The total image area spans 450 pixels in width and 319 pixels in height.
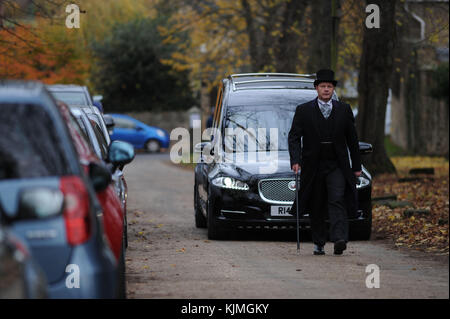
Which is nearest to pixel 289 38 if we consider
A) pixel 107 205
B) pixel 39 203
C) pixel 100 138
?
pixel 100 138

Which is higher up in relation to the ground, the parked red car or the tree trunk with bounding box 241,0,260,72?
the tree trunk with bounding box 241,0,260,72

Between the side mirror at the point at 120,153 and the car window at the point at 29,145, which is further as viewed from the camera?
the side mirror at the point at 120,153

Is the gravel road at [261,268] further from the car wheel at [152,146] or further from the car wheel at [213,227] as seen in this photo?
the car wheel at [152,146]

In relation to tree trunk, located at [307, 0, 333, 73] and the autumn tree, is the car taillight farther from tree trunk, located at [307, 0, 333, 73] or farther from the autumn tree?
the autumn tree

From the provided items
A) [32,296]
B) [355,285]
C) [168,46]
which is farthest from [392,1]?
[168,46]

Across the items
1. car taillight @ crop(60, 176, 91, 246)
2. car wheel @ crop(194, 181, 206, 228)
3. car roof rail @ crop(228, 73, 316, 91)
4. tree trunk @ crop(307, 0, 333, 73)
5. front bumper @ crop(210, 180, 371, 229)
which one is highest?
tree trunk @ crop(307, 0, 333, 73)

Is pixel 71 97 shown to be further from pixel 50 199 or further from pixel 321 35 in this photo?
pixel 50 199

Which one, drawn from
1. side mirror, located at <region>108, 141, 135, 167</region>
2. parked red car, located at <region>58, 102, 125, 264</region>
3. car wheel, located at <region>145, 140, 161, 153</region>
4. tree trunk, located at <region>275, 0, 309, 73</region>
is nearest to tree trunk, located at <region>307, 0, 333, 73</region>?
tree trunk, located at <region>275, 0, 309, 73</region>

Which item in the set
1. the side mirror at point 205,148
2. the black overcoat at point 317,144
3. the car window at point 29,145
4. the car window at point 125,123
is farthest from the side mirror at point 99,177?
the car window at point 125,123

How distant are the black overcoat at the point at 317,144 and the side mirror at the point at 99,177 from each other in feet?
14.6

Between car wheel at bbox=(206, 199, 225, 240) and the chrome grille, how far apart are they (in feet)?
2.09

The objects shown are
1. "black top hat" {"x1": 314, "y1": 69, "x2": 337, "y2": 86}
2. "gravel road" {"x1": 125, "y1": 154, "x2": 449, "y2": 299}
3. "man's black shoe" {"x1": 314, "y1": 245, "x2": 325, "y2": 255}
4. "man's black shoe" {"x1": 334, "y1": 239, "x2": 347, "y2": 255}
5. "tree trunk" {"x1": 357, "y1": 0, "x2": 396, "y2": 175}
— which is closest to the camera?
"gravel road" {"x1": 125, "y1": 154, "x2": 449, "y2": 299}

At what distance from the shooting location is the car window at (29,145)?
17.7 feet

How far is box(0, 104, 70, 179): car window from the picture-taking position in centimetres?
538
